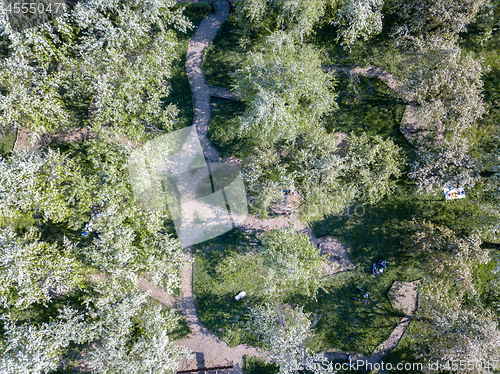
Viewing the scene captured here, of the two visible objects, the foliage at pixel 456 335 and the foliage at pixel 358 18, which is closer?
the foliage at pixel 456 335

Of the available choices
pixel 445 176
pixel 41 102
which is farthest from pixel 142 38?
pixel 445 176

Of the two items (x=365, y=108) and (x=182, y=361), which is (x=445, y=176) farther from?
(x=182, y=361)

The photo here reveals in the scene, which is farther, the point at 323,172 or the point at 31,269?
the point at 323,172

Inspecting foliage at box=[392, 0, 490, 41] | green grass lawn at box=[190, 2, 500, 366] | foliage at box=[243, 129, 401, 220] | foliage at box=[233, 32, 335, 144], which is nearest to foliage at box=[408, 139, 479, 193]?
foliage at box=[243, 129, 401, 220]

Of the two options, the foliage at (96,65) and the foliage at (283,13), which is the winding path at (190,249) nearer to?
the foliage at (96,65)

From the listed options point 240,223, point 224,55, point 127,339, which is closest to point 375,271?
point 240,223

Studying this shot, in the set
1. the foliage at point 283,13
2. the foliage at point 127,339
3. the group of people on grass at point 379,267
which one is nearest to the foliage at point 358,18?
the foliage at point 283,13

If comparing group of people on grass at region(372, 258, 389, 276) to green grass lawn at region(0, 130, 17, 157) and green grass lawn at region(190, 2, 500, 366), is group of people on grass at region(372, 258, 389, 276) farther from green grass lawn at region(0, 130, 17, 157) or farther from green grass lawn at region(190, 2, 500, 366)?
green grass lawn at region(0, 130, 17, 157)

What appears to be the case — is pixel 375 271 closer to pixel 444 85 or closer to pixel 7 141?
pixel 444 85
